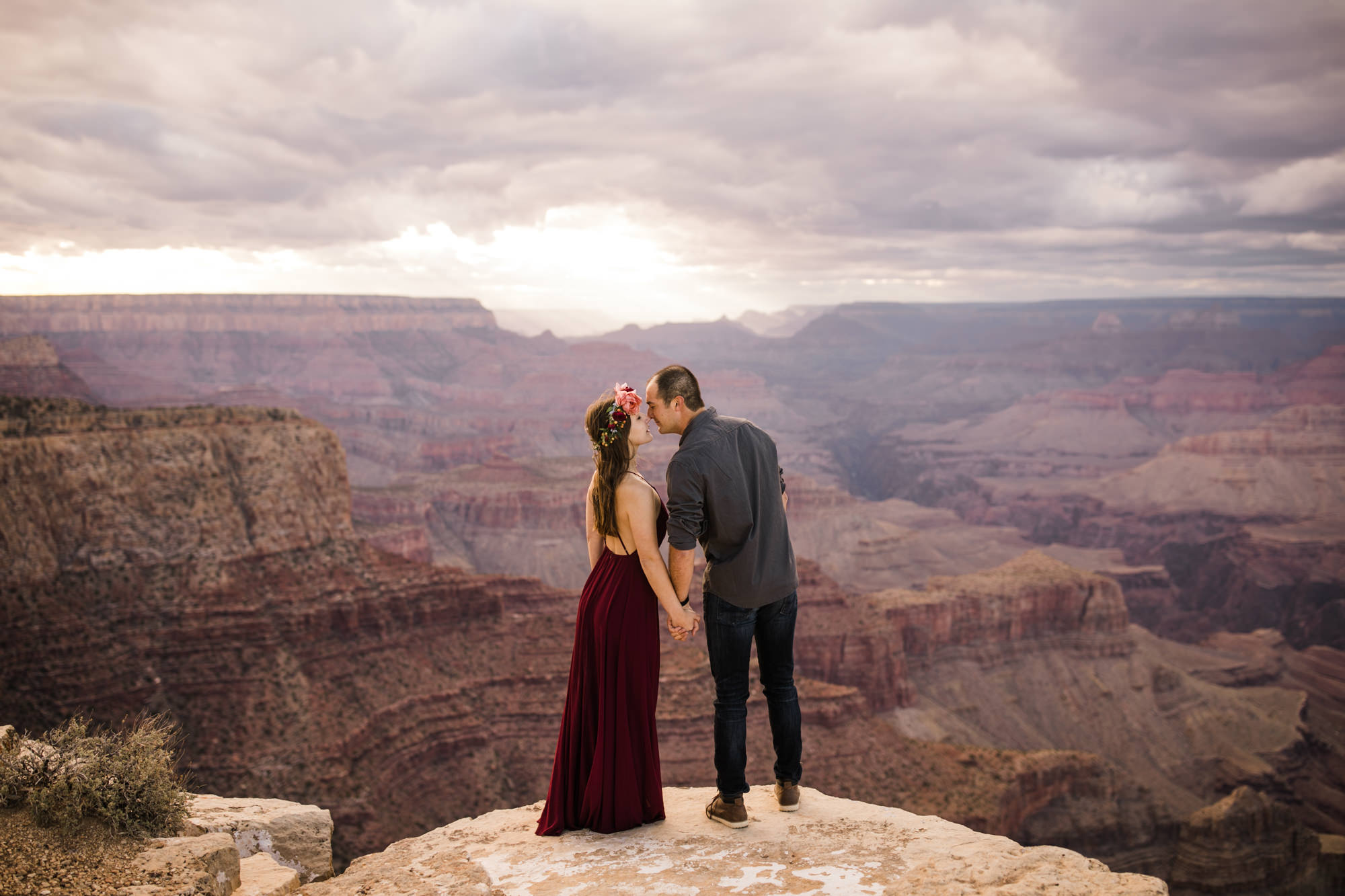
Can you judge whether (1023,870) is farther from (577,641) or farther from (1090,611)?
(1090,611)

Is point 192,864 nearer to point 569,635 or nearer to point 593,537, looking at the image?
point 593,537

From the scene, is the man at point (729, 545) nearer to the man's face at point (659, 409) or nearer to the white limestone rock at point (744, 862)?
the man's face at point (659, 409)

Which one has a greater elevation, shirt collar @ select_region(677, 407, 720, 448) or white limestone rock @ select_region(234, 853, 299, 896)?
shirt collar @ select_region(677, 407, 720, 448)

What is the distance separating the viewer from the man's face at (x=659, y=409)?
797 centimetres

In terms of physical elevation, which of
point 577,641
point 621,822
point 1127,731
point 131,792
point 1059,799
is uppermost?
point 577,641

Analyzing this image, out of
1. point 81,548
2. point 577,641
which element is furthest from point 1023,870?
point 81,548

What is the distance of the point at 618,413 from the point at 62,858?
4.90 m

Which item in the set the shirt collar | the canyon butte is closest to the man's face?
the shirt collar

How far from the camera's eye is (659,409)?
798 centimetres

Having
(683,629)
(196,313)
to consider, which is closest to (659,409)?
(683,629)

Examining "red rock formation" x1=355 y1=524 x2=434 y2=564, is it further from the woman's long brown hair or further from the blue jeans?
the woman's long brown hair

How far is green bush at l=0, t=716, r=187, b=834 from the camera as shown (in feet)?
22.2

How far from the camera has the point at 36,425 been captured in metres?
30.2

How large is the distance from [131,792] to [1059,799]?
39311 millimetres
